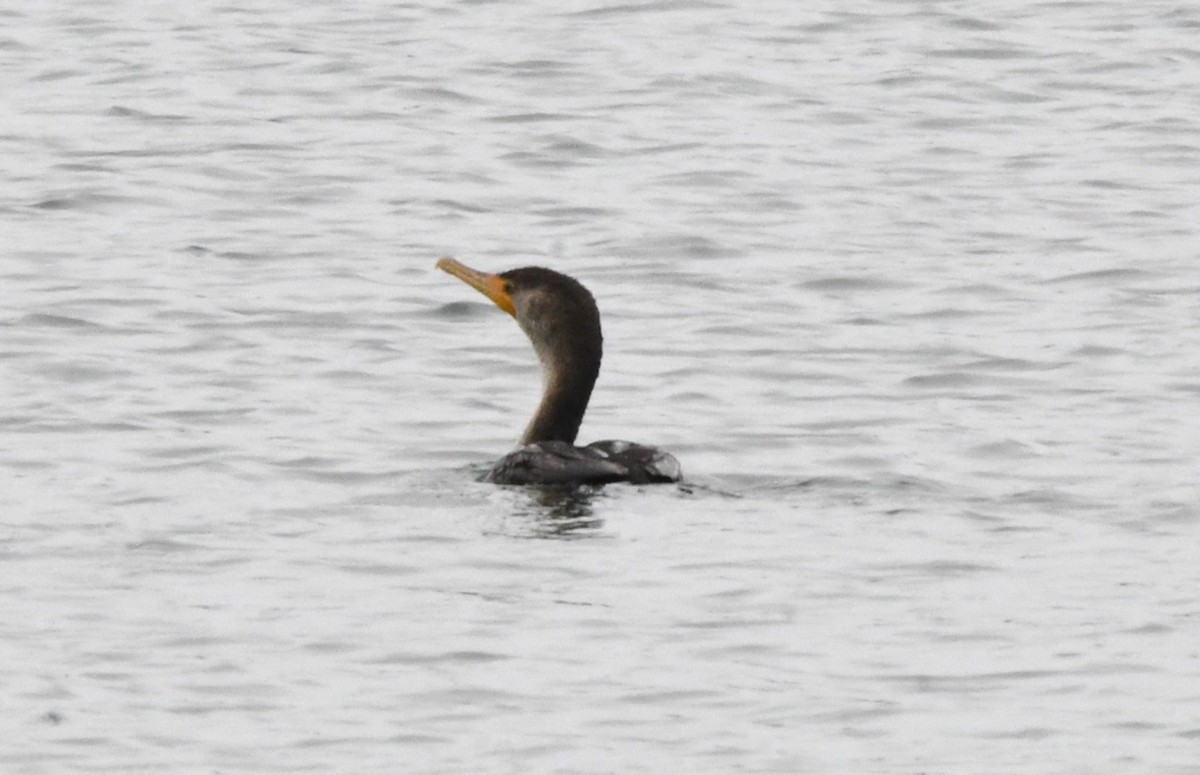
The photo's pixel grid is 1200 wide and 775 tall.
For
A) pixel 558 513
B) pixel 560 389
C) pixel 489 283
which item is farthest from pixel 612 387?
pixel 558 513

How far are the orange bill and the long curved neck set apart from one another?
60 centimetres

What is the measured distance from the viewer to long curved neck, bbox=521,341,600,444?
13.1m

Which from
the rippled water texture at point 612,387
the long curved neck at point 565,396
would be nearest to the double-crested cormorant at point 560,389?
the long curved neck at point 565,396

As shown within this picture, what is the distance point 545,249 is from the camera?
1797 centimetres

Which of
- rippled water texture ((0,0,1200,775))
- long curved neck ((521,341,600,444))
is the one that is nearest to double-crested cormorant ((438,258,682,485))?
long curved neck ((521,341,600,444))

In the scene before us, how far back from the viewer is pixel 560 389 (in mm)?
13141

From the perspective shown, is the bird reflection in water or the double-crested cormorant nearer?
the bird reflection in water

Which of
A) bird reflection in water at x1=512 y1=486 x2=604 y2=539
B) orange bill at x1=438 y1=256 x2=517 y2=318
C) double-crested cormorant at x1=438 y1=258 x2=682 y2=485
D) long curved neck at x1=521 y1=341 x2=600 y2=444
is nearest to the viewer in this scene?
bird reflection in water at x1=512 y1=486 x2=604 y2=539

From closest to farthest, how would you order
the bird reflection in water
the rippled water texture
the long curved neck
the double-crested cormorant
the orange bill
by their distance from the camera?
the rippled water texture, the bird reflection in water, the double-crested cormorant, the long curved neck, the orange bill

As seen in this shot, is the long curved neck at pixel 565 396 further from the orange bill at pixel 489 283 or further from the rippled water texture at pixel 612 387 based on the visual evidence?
the orange bill at pixel 489 283

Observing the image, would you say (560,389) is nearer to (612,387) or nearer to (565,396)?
(565,396)

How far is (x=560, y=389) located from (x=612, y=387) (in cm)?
176

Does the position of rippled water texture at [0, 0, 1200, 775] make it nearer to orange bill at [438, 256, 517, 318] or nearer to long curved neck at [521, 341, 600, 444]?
long curved neck at [521, 341, 600, 444]

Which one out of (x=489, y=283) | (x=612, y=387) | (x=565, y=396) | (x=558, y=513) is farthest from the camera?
(x=612, y=387)
